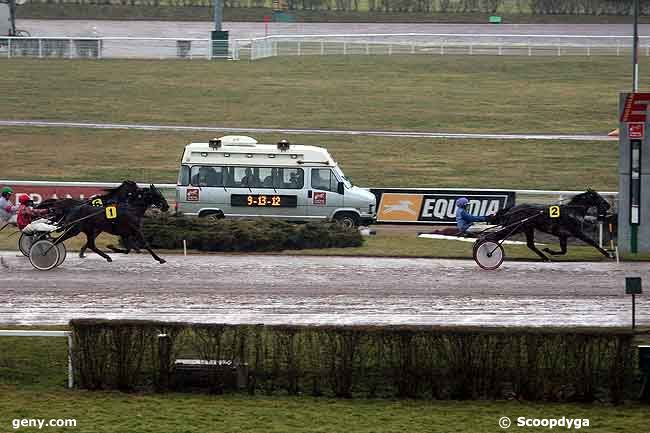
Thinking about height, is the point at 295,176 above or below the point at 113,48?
below

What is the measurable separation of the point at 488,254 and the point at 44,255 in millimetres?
7603

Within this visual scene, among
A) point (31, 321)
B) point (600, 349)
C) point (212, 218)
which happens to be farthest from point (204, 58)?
point (600, 349)

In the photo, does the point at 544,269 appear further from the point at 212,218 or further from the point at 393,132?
the point at 393,132

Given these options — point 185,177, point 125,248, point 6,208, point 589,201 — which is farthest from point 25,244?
point 589,201

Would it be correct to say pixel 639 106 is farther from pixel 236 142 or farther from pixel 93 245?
pixel 93 245

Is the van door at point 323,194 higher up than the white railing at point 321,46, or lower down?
lower down

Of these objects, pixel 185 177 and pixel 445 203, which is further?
pixel 445 203

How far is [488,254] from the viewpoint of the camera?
66.3 feet

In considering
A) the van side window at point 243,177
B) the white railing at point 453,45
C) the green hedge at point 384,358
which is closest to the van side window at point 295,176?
the van side window at point 243,177

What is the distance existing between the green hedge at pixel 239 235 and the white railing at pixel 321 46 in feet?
92.5

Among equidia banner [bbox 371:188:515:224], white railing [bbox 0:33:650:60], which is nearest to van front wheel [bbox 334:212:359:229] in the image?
equidia banner [bbox 371:188:515:224]

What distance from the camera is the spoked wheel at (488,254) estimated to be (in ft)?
66.3

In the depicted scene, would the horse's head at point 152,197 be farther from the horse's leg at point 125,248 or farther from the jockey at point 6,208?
the jockey at point 6,208

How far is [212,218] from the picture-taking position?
2300 cm
